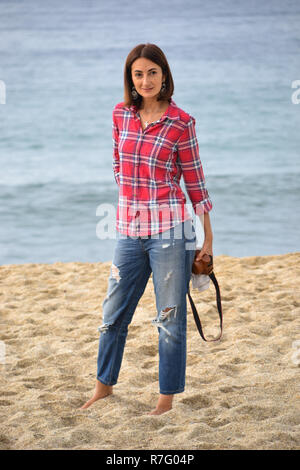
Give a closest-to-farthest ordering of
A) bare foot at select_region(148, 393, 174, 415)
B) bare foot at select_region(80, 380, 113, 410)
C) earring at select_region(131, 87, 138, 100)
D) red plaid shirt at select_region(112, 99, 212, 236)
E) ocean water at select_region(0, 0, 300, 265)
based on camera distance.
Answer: red plaid shirt at select_region(112, 99, 212, 236), earring at select_region(131, 87, 138, 100), bare foot at select_region(148, 393, 174, 415), bare foot at select_region(80, 380, 113, 410), ocean water at select_region(0, 0, 300, 265)

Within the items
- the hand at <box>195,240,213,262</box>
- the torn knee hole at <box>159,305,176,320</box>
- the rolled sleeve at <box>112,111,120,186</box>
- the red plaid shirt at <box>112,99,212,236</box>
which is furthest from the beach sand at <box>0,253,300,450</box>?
the rolled sleeve at <box>112,111,120,186</box>

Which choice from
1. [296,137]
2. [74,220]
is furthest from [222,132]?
[74,220]

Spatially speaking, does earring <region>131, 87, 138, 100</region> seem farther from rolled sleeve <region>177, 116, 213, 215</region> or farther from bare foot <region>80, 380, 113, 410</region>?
bare foot <region>80, 380, 113, 410</region>

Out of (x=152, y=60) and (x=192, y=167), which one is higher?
(x=152, y=60)

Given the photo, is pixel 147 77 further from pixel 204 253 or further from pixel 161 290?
pixel 161 290

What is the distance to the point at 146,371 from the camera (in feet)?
11.6

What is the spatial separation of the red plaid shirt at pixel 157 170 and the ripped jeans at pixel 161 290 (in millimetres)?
74

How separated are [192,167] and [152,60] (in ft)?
1.60

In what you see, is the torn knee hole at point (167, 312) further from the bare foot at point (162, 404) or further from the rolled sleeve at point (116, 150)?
the rolled sleeve at point (116, 150)

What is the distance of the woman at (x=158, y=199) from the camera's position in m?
2.62

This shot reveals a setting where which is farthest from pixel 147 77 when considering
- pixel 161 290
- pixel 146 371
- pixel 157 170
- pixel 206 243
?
pixel 146 371

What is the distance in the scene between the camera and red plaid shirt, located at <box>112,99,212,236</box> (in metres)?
2.61

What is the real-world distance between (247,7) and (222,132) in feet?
48.5

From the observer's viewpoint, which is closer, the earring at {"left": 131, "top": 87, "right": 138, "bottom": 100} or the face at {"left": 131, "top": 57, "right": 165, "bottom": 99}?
the face at {"left": 131, "top": 57, "right": 165, "bottom": 99}
